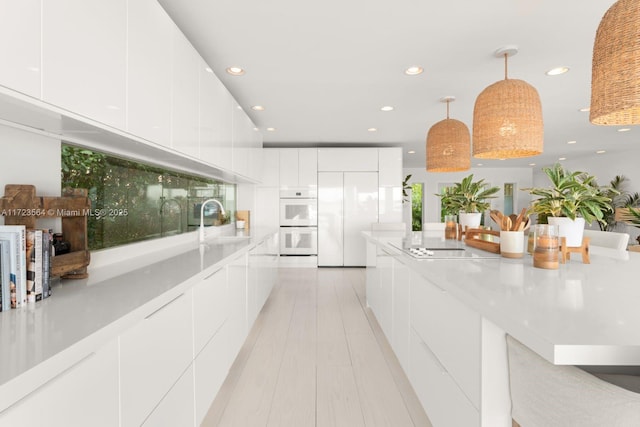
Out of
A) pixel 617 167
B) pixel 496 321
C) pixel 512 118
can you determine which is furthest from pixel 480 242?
pixel 617 167

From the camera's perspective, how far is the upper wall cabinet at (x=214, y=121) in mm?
2416

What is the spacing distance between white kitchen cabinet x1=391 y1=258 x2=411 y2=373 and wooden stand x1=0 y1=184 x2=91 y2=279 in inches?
66.1

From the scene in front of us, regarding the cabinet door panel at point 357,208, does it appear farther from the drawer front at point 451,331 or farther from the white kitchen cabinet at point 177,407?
the white kitchen cabinet at point 177,407

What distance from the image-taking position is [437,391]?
4.85ft

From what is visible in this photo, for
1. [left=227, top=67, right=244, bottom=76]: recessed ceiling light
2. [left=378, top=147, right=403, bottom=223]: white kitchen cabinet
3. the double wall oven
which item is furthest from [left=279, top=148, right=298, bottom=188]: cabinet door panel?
[left=227, top=67, right=244, bottom=76]: recessed ceiling light

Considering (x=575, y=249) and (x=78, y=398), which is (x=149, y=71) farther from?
(x=575, y=249)

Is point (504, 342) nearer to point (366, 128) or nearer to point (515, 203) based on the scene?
point (366, 128)

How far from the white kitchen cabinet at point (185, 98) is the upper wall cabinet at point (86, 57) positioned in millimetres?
502

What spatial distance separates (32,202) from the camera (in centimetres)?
121

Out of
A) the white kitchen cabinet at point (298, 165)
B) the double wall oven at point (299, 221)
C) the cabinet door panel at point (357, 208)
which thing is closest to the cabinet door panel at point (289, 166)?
the white kitchen cabinet at point (298, 165)

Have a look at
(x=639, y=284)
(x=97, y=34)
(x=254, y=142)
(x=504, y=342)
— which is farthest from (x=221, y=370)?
(x=254, y=142)

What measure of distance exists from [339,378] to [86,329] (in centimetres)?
180

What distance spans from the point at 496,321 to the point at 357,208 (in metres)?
5.36

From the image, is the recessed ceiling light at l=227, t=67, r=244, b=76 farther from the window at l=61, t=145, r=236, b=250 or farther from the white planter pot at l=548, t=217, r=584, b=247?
the white planter pot at l=548, t=217, r=584, b=247
